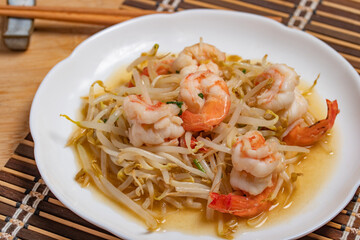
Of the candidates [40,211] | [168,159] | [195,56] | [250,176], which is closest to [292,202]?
[250,176]

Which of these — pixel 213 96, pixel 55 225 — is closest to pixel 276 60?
pixel 213 96

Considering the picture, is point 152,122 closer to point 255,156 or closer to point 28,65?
point 255,156

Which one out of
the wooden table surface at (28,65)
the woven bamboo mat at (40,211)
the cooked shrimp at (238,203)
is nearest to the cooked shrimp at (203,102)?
the cooked shrimp at (238,203)

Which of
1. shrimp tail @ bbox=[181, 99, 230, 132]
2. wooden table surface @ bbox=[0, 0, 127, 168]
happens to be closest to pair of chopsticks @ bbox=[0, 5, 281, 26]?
wooden table surface @ bbox=[0, 0, 127, 168]

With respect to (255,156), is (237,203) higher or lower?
lower

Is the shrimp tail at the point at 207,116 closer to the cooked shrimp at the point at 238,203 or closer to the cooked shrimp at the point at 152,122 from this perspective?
the cooked shrimp at the point at 152,122

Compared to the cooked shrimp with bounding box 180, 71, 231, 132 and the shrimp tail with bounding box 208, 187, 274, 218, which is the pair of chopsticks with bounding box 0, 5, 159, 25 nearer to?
the cooked shrimp with bounding box 180, 71, 231, 132
